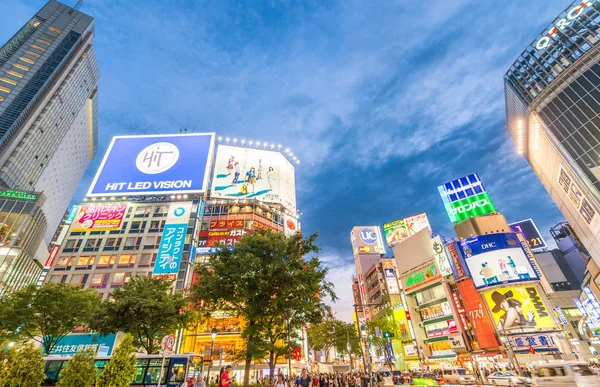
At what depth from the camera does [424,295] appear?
58375 mm

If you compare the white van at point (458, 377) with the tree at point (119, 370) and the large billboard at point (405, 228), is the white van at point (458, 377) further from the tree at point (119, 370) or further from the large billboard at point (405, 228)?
the large billboard at point (405, 228)

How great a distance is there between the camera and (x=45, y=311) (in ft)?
82.9

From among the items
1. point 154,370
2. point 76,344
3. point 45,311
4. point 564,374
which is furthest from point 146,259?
point 564,374

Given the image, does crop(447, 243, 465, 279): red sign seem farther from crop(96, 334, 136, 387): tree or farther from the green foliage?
the green foliage

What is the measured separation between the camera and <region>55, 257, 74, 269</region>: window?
49.4m

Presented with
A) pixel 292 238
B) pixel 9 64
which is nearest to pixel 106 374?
pixel 292 238

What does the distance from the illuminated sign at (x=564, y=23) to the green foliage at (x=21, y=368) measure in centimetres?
6503

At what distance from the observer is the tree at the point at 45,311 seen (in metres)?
24.3

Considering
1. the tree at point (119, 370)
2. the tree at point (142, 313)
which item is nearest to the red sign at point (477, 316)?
the tree at point (142, 313)

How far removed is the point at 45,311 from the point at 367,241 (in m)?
86.5

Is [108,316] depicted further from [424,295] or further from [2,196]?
[424,295]

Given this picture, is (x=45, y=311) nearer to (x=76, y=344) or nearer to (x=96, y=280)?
(x=76, y=344)

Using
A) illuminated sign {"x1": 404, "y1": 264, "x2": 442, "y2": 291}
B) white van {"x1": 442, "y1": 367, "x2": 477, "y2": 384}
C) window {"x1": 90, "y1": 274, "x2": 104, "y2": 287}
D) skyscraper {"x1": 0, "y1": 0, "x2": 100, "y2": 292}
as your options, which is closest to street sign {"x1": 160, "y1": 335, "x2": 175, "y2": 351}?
white van {"x1": 442, "y1": 367, "x2": 477, "y2": 384}

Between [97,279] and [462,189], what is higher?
[462,189]
